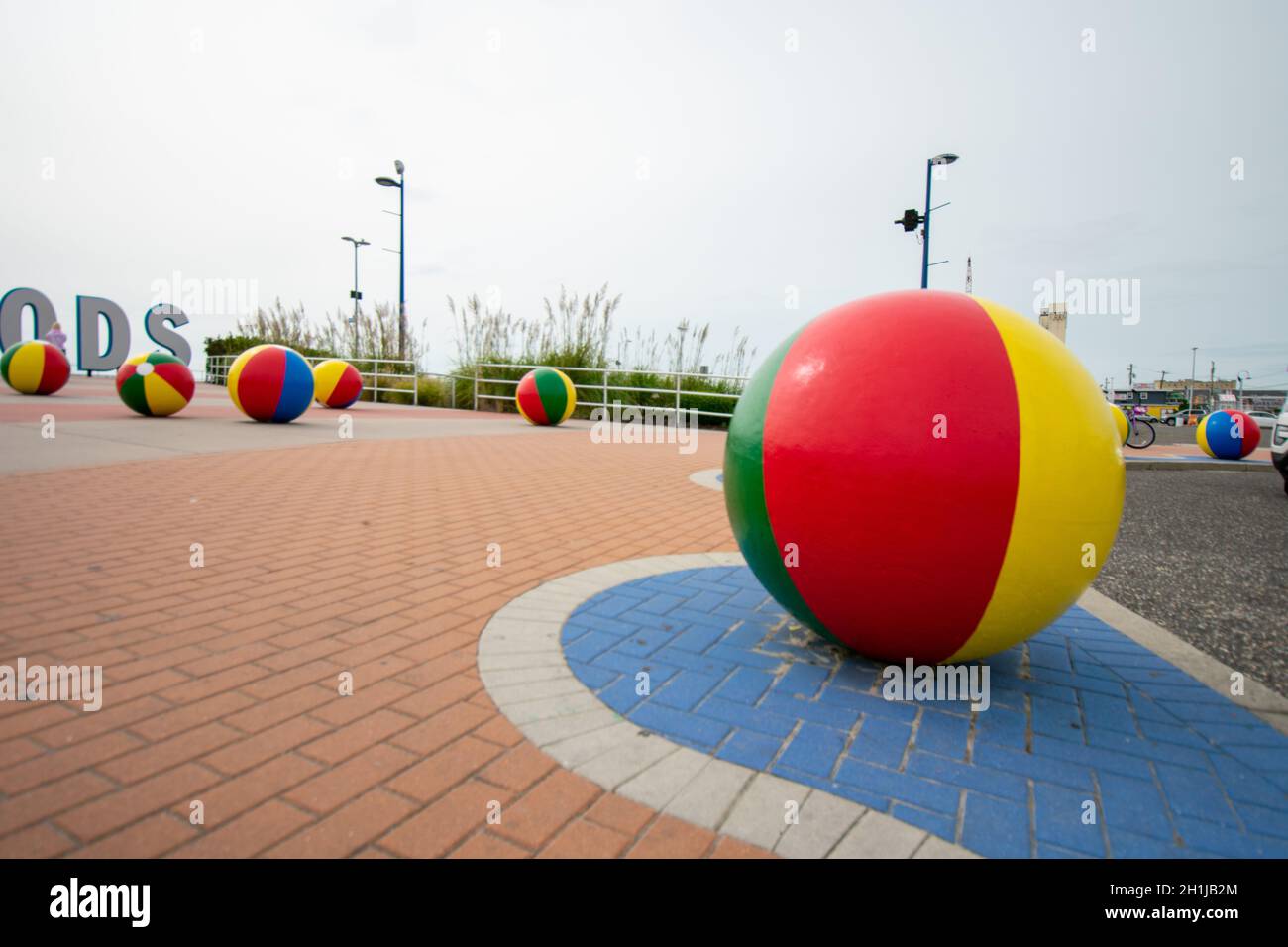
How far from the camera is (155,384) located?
13078 millimetres

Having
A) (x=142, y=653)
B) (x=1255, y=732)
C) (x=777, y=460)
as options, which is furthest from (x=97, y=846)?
(x=1255, y=732)

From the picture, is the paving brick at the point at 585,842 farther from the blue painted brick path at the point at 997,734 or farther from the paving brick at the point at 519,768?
the blue painted brick path at the point at 997,734

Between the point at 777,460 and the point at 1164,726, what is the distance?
1930 millimetres

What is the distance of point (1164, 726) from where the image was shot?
2.94 meters

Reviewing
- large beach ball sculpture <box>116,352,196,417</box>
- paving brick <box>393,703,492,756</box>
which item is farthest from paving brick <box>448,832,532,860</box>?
large beach ball sculpture <box>116,352,196,417</box>

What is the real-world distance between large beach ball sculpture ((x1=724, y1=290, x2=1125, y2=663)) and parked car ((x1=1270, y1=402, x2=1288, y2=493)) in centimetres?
901

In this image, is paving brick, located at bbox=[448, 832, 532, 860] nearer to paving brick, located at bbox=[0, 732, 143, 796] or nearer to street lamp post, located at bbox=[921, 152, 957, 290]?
paving brick, located at bbox=[0, 732, 143, 796]

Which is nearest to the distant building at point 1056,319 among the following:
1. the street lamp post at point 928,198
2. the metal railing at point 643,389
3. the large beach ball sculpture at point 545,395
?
the street lamp post at point 928,198

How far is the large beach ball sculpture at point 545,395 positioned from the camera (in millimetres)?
16281

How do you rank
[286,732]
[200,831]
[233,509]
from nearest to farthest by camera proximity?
1. [200,831]
2. [286,732]
3. [233,509]

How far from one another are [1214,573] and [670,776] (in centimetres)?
551

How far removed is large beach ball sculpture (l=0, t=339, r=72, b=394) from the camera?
1675cm

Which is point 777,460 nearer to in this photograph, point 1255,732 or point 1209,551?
point 1255,732
